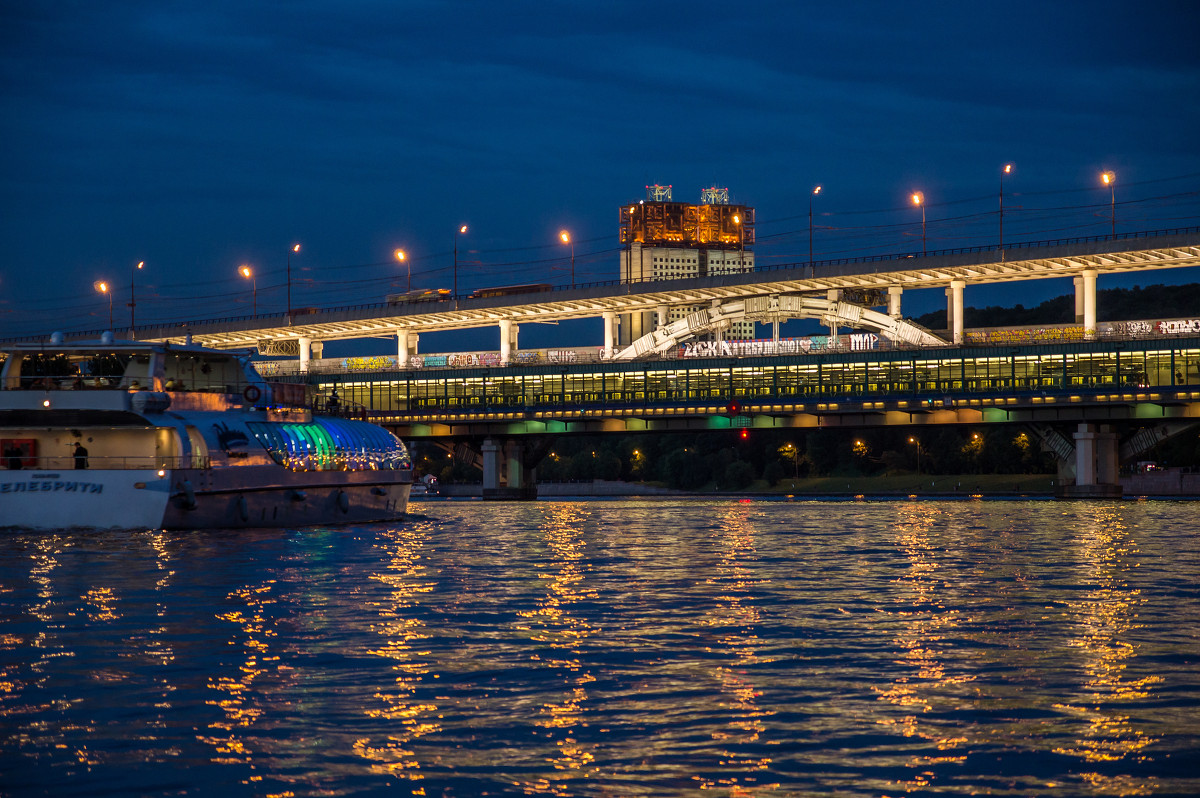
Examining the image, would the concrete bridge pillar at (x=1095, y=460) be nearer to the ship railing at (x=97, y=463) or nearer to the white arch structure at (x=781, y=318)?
the white arch structure at (x=781, y=318)

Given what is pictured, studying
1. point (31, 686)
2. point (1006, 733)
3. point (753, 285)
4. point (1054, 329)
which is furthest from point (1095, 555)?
point (753, 285)

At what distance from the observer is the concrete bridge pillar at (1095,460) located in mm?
113500

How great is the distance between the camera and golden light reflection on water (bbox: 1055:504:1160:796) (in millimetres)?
15727

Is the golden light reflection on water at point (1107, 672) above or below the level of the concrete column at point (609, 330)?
below

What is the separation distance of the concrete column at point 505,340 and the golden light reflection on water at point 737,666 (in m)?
99.9

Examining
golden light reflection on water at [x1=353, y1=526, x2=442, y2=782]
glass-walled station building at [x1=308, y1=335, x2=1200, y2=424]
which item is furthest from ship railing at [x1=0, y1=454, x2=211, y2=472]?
glass-walled station building at [x1=308, y1=335, x2=1200, y2=424]

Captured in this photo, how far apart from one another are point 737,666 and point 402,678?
5.09m

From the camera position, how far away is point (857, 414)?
385 feet

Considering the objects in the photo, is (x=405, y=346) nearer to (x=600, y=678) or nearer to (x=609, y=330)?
(x=609, y=330)

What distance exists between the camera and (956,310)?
125500mm

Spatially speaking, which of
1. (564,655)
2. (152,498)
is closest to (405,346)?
(152,498)

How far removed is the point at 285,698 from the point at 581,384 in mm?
117793

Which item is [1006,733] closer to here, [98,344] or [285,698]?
[285,698]

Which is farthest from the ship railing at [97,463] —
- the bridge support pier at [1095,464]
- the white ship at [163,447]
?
the bridge support pier at [1095,464]
